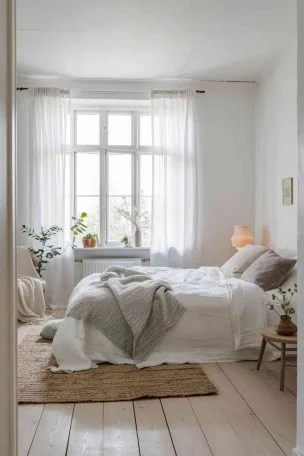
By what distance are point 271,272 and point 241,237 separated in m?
1.73

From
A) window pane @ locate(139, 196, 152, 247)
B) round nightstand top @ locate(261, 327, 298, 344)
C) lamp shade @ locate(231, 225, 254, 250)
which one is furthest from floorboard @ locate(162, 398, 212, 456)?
window pane @ locate(139, 196, 152, 247)

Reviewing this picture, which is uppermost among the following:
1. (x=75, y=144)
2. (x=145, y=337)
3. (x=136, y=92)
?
(x=136, y=92)

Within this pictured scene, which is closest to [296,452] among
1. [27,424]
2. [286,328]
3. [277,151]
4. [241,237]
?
[286,328]

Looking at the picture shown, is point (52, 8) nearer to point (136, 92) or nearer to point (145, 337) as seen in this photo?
point (136, 92)

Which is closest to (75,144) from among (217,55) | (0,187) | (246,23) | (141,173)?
(141,173)

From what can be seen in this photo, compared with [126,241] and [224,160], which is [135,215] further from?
[224,160]

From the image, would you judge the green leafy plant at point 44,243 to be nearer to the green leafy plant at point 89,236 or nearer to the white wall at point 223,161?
the green leafy plant at point 89,236

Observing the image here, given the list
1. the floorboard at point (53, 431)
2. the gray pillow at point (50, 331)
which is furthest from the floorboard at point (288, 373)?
the gray pillow at point (50, 331)

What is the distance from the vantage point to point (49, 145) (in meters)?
6.02

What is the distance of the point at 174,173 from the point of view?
613 centimetres

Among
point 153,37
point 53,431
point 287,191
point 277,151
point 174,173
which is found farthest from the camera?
point 174,173

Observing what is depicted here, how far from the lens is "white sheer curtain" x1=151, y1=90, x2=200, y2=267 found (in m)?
6.11

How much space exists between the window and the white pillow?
1820 mm

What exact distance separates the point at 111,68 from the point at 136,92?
2.01 ft
